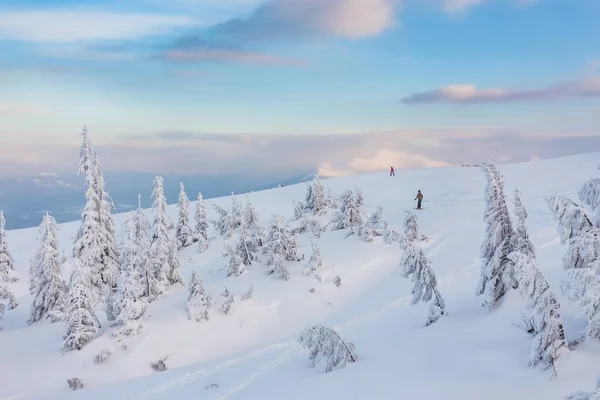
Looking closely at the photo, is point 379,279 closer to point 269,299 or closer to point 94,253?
point 269,299

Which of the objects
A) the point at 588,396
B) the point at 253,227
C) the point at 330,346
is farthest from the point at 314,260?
the point at 588,396

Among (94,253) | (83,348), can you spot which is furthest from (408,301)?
(94,253)

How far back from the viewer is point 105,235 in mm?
28844

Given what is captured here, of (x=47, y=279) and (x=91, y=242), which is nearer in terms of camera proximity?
(x=47, y=279)

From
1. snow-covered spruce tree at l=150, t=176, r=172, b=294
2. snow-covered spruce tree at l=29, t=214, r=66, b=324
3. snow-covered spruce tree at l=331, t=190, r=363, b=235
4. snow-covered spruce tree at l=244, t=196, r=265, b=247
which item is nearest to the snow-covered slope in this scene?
snow-covered spruce tree at l=29, t=214, r=66, b=324

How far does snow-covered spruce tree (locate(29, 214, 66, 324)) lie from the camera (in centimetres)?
2747

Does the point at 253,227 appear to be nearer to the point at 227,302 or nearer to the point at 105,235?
the point at 227,302

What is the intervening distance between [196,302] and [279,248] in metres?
6.60

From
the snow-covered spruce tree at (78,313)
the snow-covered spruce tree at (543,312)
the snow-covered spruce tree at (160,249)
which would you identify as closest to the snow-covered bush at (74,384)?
the snow-covered spruce tree at (78,313)

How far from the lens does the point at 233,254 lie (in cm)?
2884

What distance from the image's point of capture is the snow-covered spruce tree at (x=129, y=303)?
23469 millimetres

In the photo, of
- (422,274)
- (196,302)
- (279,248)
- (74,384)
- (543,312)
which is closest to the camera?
(543,312)

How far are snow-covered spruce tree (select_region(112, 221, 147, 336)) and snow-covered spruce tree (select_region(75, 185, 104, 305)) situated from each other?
4.43 meters

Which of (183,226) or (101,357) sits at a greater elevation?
(183,226)
